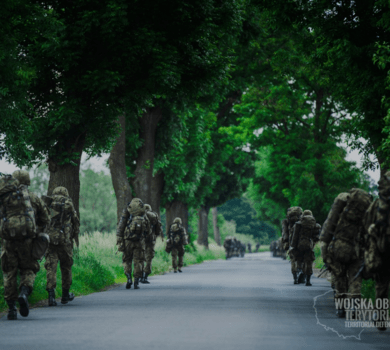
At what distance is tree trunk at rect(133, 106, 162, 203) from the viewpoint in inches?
1131

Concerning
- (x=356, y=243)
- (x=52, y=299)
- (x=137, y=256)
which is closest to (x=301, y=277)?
(x=137, y=256)

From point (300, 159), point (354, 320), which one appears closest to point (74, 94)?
point (354, 320)

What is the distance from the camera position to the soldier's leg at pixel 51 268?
43.4 ft

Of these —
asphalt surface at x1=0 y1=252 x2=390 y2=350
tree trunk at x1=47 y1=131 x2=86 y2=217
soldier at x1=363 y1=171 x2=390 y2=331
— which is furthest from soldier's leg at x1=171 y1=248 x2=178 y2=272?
soldier at x1=363 y1=171 x2=390 y2=331

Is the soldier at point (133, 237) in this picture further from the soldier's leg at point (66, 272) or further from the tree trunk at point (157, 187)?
the tree trunk at point (157, 187)

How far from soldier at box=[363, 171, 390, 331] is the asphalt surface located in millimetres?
608

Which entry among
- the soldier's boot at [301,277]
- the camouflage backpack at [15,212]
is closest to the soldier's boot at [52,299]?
the camouflage backpack at [15,212]

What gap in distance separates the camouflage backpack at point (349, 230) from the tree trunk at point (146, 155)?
18.3m

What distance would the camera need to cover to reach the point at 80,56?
17.5 m

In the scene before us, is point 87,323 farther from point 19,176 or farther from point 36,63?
point 36,63

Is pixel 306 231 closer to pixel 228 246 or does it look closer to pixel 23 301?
pixel 23 301

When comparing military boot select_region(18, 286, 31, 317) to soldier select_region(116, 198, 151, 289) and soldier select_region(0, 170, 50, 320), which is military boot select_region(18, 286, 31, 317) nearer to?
soldier select_region(0, 170, 50, 320)

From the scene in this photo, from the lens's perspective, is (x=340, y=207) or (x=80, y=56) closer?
(x=340, y=207)

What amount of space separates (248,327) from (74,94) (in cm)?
958
